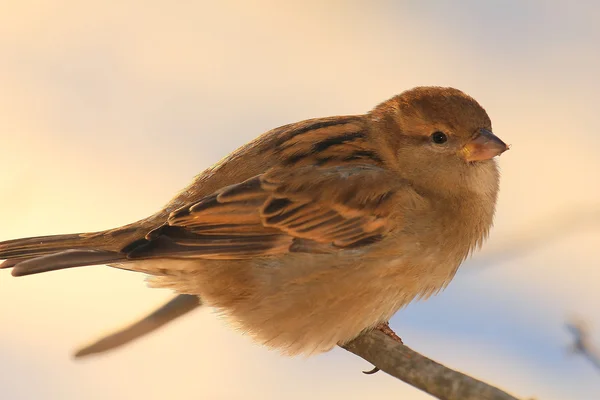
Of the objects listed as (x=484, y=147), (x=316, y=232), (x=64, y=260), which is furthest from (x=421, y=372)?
(x=64, y=260)

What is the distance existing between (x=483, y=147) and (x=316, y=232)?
0.62 metres

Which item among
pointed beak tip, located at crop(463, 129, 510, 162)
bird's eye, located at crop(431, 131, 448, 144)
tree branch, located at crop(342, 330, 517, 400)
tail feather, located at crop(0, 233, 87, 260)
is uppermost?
bird's eye, located at crop(431, 131, 448, 144)

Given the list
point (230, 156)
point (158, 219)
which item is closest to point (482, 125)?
point (230, 156)

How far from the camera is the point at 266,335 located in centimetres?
261

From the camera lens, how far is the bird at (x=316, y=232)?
8.16ft

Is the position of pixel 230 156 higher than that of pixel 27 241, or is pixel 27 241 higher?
pixel 230 156

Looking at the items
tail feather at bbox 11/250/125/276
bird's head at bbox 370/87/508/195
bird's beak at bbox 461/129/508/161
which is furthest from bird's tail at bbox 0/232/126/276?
bird's beak at bbox 461/129/508/161

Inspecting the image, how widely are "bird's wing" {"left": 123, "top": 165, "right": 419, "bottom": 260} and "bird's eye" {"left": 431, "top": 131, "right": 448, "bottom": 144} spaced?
22 cm

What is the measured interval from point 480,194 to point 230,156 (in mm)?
894

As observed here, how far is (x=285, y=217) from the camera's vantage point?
98.7 inches

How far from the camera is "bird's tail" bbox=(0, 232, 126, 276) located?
2.17 meters

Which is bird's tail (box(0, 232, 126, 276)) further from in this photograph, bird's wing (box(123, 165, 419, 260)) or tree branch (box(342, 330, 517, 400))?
tree branch (box(342, 330, 517, 400))

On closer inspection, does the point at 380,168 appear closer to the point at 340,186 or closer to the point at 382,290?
the point at 340,186

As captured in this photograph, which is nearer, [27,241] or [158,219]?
[27,241]
